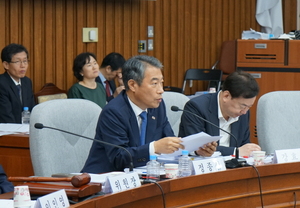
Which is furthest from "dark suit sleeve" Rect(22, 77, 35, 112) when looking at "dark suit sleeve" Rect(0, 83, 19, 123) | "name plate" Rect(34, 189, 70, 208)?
"name plate" Rect(34, 189, 70, 208)

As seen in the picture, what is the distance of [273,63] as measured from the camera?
6.84 m

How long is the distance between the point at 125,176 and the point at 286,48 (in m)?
5.01

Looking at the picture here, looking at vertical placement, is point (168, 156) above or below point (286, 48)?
below

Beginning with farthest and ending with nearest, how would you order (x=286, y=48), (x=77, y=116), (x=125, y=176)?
(x=286, y=48) → (x=77, y=116) → (x=125, y=176)

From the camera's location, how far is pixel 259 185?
2639 millimetres

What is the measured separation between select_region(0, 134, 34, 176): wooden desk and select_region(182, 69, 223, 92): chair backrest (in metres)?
3.50

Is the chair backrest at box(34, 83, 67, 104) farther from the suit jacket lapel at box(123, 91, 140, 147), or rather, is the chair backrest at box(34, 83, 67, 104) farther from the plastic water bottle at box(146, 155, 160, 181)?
the plastic water bottle at box(146, 155, 160, 181)

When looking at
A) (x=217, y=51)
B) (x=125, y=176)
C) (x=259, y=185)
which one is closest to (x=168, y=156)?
(x=259, y=185)

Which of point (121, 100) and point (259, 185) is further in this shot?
point (121, 100)

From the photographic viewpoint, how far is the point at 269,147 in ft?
12.0

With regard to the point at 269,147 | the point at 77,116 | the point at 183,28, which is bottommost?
the point at 269,147

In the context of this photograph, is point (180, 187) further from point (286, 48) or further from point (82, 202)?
point (286, 48)

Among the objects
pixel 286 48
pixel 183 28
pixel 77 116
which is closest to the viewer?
pixel 77 116

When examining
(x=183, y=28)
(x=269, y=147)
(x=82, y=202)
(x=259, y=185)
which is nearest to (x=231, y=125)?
(x=269, y=147)
